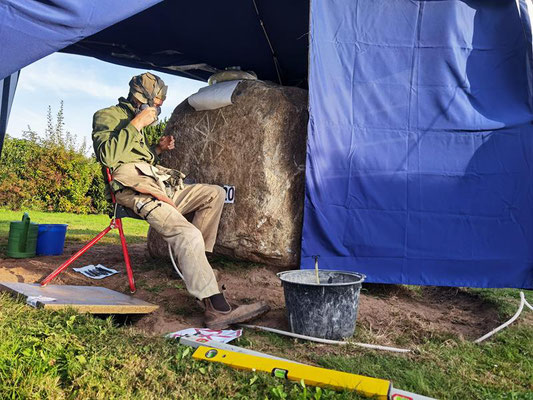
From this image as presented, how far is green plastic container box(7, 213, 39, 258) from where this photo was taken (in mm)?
4078

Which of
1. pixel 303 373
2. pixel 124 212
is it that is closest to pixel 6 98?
pixel 124 212

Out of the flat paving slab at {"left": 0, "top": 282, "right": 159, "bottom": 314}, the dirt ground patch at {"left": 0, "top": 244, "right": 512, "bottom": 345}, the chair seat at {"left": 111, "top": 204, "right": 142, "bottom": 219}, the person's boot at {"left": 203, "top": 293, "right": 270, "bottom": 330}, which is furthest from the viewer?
the chair seat at {"left": 111, "top": 204, "right": 142, "bottom": 219}

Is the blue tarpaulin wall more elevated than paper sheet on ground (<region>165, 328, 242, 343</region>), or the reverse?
the blue tarpaulin wall

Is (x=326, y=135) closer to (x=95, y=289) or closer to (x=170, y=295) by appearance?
(x=170, y=295)

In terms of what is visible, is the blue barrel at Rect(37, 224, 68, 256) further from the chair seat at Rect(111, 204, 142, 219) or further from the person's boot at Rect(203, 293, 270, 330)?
the person's boot at Rect(203, 293, 270, 330)

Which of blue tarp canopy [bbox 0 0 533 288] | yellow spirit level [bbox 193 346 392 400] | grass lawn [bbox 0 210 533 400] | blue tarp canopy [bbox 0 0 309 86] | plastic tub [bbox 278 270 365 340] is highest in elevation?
blue tarp canopy [bbox 0 0 309 86]

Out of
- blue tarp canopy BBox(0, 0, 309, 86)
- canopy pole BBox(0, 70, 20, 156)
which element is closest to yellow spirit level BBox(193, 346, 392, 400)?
blue tarp canopy BBox(0, 0, 309, 86)

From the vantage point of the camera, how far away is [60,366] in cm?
173

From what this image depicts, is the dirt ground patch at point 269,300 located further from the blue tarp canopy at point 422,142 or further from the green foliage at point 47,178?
the green foliage at point 47,178

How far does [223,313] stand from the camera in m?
2.55

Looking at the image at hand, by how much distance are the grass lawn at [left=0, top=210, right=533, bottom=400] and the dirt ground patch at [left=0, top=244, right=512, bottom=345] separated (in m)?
0.21

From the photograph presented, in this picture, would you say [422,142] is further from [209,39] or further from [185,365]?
[209,39]

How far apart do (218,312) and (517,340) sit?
1.68 m

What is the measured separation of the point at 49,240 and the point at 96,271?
39.3 inches
